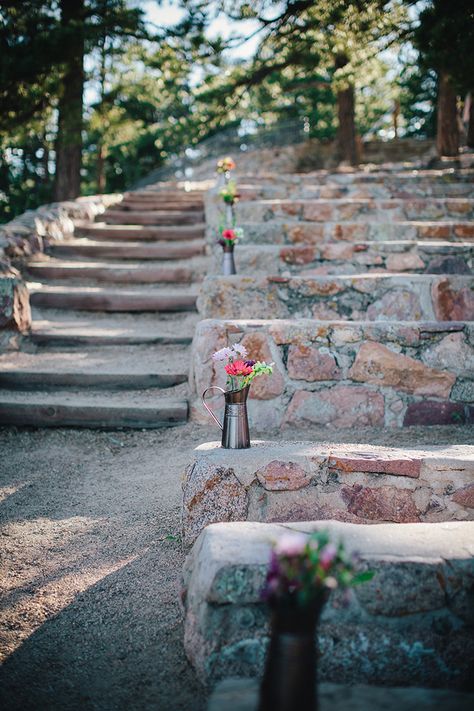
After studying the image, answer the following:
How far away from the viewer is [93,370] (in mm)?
3842

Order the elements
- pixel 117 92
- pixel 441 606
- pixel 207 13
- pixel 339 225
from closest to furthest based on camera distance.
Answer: pixel 441 606 → pixel 339 225 → pixel 207 13 → pixel 117 92

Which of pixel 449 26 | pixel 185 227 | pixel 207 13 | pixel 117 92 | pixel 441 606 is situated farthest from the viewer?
pixel 117 92

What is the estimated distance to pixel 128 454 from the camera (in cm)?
317

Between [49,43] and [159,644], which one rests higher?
[49,43]

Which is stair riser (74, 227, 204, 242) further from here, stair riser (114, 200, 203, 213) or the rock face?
the rock face

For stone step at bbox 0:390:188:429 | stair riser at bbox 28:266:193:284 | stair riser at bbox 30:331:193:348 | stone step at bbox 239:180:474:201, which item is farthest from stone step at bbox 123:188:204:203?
stone step at bbox 0:390:188:429

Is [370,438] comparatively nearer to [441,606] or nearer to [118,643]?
[441,606]

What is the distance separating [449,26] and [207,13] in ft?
12.8

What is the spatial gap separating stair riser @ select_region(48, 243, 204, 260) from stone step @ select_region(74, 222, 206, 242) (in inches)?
21.1

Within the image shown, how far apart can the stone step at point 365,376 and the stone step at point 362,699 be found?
6.31 ft

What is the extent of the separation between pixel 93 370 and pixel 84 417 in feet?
1.67

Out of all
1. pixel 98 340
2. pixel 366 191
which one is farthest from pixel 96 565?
pixel 366 191

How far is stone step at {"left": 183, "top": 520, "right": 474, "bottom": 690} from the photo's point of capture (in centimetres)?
146

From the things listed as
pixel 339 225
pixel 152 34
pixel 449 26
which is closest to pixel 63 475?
pixel 339 225
